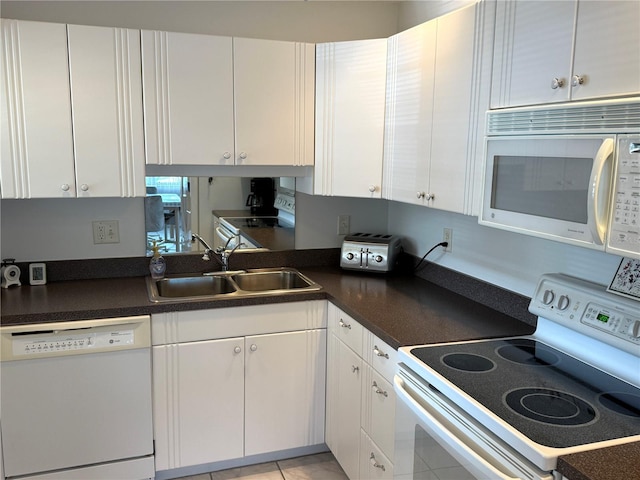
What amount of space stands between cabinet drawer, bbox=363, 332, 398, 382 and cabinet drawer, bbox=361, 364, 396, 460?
31 mm

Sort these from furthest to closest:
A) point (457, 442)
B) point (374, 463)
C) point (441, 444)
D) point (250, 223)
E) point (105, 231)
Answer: point (250, 223) < point (105, 231) < point (374, 463) < point (441, 444) < point (457, 442)

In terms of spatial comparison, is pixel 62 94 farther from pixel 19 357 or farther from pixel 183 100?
pixel 19 357

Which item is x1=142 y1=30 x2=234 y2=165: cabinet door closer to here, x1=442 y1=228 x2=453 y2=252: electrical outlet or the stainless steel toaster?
the stainless steel toaster

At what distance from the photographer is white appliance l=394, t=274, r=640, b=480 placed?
4.42 ft

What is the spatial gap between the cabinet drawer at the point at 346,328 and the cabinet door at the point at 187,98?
0.92 m

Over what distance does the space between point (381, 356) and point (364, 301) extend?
0.41m

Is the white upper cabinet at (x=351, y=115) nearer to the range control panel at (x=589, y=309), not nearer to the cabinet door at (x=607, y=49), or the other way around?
the range control panel at (x=589, y=309)

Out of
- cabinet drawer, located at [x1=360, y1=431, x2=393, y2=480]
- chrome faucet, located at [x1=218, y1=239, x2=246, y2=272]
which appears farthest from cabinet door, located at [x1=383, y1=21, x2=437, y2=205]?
cabinet drawer, located at [x1=360, y1=431, x2=393, y2=480]

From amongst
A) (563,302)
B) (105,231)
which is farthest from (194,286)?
(563,302)

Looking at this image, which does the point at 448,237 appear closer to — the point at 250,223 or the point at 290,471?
the point at 250,223

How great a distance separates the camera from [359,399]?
234 cm

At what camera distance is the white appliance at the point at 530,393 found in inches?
53.1

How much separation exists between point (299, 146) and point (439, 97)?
2.71ft

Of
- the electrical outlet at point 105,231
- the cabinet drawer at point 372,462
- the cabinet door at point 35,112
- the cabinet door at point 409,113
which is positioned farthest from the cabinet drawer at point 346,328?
the cabinet door at point 35,112
